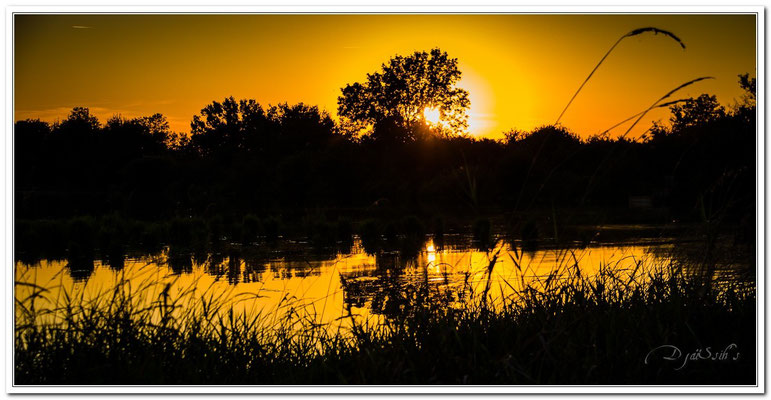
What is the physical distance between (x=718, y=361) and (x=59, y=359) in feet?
9.98

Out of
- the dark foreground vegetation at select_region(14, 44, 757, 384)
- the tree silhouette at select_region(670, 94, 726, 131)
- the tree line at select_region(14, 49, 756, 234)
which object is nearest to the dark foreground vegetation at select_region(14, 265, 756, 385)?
the dark foreground vegetation at select_region(14, 44, 757, 384)

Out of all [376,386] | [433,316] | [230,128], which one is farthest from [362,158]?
[376,386]

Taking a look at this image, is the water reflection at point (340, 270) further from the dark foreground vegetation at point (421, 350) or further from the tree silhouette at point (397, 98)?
the tree silhouette at point (397, 98)

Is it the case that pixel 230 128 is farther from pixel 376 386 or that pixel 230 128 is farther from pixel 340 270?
pixel 376 386

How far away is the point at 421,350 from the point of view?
3.23 m

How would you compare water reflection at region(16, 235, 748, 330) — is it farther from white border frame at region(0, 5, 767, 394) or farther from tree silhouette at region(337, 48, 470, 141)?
tree silhouette at region(337, 48, 470, 141)

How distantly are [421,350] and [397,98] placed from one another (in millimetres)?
18495

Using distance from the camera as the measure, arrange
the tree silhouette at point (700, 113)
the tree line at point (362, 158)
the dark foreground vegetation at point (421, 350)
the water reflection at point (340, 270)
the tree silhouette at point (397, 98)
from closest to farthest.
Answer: the dark foreground vegetation at point (421, 350) < the tree silhouette at point (700, 113) < the tree line at point (362, 158) < the water reflection at point (340, 270) < the tree silhouette at point (397, 98)

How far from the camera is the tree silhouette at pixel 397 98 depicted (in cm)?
1902

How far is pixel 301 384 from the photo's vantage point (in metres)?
3.05

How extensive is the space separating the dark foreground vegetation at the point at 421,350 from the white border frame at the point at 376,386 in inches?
2.3

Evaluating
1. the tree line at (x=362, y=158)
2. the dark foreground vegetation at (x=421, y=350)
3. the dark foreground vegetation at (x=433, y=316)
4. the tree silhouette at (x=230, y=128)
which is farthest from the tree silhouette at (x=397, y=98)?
the dark foreground vegetation at (x=421, y=350)
